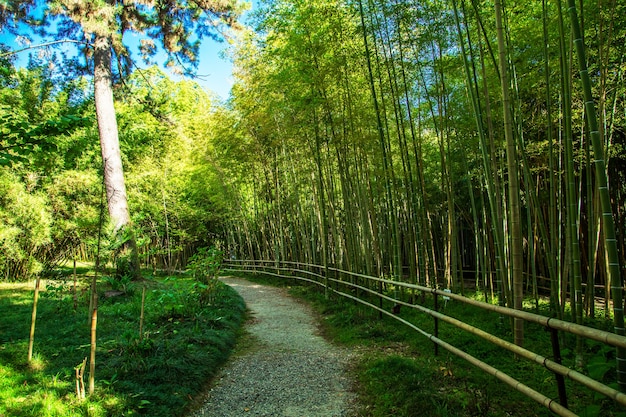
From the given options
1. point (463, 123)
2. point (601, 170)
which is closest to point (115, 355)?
point (601, 170)

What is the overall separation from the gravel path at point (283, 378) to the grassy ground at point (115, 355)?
0.20 metres

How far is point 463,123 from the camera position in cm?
528

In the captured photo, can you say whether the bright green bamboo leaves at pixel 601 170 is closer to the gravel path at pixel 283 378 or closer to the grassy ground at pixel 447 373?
the grassy ground at pixel 447 373

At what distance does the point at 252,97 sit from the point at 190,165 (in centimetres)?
637

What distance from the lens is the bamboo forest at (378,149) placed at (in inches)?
111

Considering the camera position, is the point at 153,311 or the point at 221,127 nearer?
the point at 153,311

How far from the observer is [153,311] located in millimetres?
4773

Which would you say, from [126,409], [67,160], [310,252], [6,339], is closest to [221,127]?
[310,252]

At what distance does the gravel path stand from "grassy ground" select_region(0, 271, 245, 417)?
196 mm

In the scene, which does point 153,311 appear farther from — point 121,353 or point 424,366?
point 424,366

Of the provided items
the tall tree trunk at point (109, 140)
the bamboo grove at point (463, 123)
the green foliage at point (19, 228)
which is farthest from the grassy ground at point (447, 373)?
the green foliage at point (19, 228)

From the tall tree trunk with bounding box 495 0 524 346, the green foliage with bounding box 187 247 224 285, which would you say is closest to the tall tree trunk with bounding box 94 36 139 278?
the green foliage with bounding box 187 247 224 285

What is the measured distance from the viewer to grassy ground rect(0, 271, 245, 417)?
7.60 ft

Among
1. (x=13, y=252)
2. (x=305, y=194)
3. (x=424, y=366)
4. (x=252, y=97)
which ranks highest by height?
(x=252, y=97)
